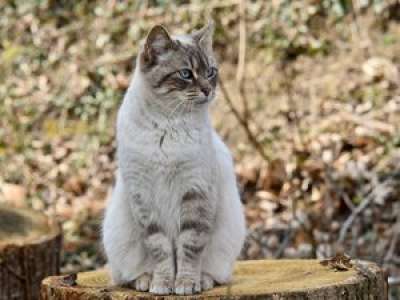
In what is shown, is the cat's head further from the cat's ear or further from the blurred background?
the blurred background

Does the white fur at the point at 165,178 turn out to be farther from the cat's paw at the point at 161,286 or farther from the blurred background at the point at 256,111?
the blurred background at the point at 256,111

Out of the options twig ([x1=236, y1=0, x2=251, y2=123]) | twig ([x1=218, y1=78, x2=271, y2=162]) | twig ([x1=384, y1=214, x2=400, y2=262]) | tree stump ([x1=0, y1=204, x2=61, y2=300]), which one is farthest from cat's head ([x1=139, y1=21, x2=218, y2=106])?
twig ([x1=236, y1=0, x2=251, y2=123])

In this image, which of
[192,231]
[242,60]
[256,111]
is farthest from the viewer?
[256,111]

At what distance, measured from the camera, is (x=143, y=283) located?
3.47 m

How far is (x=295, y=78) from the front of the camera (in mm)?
8266

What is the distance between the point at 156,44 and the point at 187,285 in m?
1.02

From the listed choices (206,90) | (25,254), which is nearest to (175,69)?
(206,90)

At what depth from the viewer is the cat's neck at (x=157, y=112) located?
3479mm

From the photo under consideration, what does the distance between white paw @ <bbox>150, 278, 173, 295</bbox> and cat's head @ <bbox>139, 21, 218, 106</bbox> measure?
746mm

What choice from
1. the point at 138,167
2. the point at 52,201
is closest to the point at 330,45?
the point at 52,201

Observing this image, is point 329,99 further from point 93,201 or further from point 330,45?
point 93,201

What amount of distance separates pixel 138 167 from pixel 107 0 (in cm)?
626

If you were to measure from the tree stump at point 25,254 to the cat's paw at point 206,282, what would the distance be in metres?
1.91

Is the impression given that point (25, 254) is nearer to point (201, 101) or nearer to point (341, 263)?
point (201, 101)
